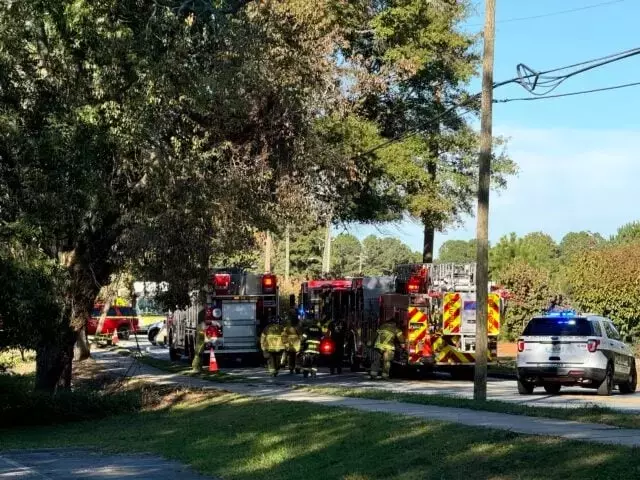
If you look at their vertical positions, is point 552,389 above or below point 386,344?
below

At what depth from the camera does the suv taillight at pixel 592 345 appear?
2105 centimetres

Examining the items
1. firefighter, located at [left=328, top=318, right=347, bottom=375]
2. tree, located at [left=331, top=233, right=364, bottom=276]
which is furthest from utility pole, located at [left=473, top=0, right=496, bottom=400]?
tree, located at [left=331, top=233, right=364, bottom=276]

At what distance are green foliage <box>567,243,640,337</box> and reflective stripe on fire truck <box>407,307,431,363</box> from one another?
14.5 m

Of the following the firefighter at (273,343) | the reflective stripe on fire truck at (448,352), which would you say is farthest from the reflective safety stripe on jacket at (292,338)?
the reflective stripe on fire truck at (448,352)

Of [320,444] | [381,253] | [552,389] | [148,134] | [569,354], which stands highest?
[381,253]

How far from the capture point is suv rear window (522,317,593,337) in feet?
70.1

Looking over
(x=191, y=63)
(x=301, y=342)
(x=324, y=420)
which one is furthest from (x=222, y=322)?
(x=324, y=420)

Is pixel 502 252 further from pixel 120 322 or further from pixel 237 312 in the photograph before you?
pixel 237 312

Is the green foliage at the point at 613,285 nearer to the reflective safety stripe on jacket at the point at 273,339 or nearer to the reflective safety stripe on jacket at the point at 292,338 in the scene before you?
the reflective safety stripe on jacket at the point at 292,338

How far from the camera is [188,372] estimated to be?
2747cm

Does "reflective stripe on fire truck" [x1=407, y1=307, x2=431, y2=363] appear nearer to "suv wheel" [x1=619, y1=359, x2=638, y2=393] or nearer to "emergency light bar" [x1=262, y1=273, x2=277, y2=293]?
"suv wheel" [x1=619, y1=359, x2=638, y2=393]

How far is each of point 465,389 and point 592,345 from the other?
11.2ft

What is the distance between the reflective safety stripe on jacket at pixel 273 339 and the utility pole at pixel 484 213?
9.18 m

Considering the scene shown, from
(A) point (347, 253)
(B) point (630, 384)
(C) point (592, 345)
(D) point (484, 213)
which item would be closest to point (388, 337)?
(C) point (592, 345)
